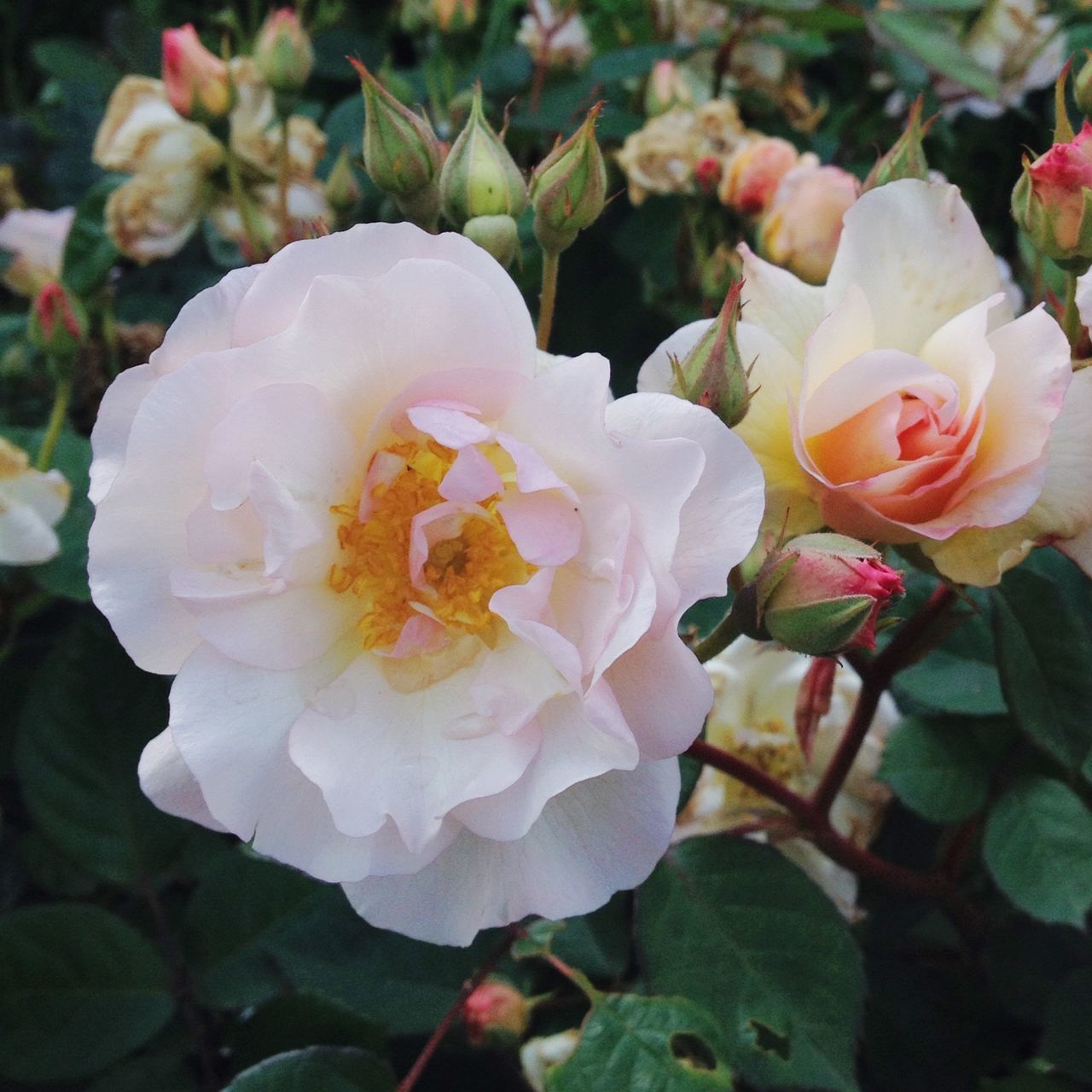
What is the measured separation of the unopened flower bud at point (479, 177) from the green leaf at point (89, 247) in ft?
2.65

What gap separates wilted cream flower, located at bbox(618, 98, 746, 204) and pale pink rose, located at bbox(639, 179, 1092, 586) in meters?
0.60

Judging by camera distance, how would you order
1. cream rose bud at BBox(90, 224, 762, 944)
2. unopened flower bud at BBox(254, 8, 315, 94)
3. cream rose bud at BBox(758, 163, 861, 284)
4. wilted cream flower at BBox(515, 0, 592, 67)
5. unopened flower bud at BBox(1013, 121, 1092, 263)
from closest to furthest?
cream rose bud at BBox(90, 224, 762, 944), unopened flower bud at BBox(1013, 121, 1092, 263), cream rose bud at BBox(758, 163, 861, 284), unopened flower bud at BBox(254, 8, 315, 94), wilted cream flower at BBox(515, 0, 592, 67)

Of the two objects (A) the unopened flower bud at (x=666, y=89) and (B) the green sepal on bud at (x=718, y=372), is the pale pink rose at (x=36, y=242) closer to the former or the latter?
(A) the unopened flower bud at (x=666, y=89)

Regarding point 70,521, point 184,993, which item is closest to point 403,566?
point 184,993

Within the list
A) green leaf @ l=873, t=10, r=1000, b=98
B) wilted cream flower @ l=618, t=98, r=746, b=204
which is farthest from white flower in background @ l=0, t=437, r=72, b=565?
green leaf @ l=873, t=10, r=1000, b=98

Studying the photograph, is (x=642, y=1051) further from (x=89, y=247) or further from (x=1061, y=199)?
(x=89, y=247)

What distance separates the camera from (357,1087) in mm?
746

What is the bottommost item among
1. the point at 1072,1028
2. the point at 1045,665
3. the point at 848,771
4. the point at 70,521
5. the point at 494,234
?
the point at 1072,1028

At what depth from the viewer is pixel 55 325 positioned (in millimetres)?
1169

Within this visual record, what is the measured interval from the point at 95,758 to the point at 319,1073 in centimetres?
41

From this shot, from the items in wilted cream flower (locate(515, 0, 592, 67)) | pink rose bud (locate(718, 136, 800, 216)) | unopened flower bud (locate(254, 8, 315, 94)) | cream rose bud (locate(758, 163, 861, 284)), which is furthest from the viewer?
wilted cream flower (locate(515, 0, 592, 67))

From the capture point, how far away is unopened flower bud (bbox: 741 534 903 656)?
1.79ft

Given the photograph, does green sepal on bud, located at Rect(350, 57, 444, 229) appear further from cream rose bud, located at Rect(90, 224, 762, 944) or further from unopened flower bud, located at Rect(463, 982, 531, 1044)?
unopened flower bud, located at Rect(463, 982, 531, 1044)

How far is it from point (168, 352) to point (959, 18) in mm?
1401
